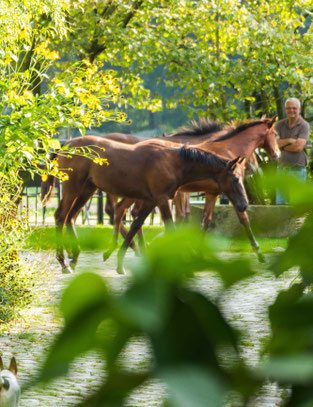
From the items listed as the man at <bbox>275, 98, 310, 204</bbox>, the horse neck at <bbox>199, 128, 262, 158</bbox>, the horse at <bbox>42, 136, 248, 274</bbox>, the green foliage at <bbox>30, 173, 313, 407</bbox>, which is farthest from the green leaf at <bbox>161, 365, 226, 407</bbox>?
the man at <bbox>275, 98, 310, 204</bbox>

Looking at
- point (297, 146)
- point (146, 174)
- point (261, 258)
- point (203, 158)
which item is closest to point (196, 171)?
point (203, 158)

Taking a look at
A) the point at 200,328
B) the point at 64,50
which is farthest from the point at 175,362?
the point at 64,50

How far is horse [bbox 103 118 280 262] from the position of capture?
10.9 meters

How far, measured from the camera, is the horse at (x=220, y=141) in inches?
429

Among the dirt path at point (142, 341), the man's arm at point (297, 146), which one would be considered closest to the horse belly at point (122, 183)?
the man's arm at point (297, 146)

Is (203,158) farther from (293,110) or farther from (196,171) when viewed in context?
(293,110)

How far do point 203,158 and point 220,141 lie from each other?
1588mm

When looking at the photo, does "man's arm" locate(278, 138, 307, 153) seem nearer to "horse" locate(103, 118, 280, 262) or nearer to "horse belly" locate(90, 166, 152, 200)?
"horse" locate(103, 118, 280, 262)

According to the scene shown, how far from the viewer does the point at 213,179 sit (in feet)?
32.8

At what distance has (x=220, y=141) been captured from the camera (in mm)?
11391

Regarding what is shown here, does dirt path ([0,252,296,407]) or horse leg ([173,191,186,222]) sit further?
horse leg ([173,191,186,222])

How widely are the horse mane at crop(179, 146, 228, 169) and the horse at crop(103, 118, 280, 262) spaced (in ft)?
2.32

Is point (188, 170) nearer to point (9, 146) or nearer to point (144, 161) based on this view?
point (144, 161)

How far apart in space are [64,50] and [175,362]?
17525mm
